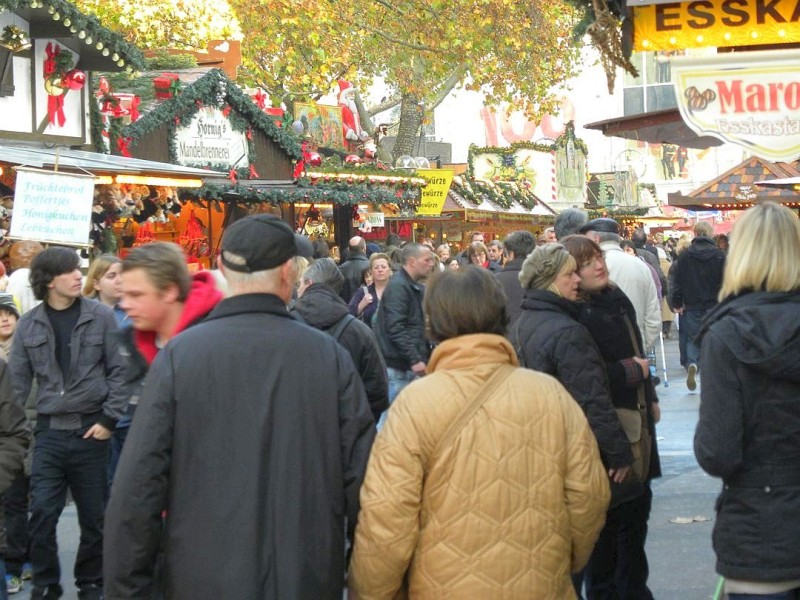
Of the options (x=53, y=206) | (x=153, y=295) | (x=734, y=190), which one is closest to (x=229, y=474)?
(x=153, y=295)

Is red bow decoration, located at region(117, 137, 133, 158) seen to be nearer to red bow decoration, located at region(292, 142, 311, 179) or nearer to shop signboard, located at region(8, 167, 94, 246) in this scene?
red bow decoration, located at region(292, 142, 311, 179)

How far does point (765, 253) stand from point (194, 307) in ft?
6.04

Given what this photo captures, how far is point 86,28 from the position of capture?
14.2 meters

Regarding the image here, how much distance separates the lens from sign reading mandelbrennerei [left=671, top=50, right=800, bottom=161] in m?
5.12

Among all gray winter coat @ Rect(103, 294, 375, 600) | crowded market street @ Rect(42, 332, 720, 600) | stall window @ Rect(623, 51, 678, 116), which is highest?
stall window @ Rect(623, 51, 678, 116)

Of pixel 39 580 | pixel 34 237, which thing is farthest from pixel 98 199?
pixel 39 580

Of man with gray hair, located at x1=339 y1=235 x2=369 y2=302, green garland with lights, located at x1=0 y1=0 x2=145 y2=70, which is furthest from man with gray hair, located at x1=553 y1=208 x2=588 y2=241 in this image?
green garland with lights, located at x1=0 y1=0 x2=145 y2=70

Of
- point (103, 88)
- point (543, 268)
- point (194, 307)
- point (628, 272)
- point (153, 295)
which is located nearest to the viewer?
point (194, 307)

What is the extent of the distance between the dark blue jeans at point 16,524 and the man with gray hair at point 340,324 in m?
1.90

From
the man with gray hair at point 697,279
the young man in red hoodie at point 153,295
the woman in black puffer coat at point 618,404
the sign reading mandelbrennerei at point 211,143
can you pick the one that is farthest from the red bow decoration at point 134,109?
the young man in red hoodie at point 153,295

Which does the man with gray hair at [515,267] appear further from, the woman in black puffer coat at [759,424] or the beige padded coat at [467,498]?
the beige padded coat at [467,498]

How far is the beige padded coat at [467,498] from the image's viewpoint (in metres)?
3.55

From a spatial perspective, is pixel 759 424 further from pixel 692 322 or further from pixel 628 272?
pixel 692 322

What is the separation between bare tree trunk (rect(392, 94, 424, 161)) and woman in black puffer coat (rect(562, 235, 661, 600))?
1006 inches
